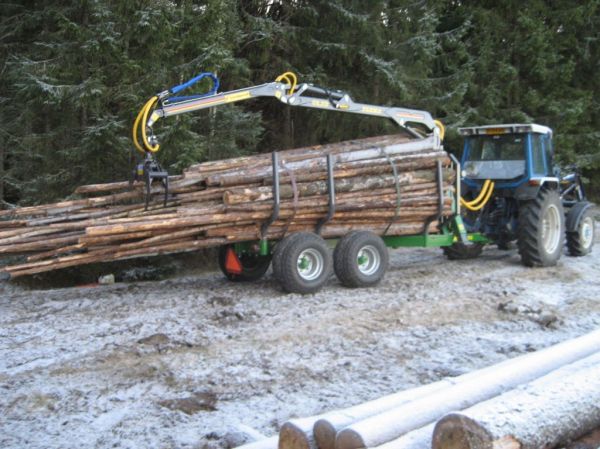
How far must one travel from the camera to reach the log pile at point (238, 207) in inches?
Answer: 313

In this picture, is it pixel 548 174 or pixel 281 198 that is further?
pixel 548 174

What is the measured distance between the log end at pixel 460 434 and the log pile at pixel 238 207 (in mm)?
5428

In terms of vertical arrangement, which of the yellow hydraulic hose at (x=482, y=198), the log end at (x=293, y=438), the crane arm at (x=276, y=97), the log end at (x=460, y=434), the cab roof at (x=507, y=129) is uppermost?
the crane arm at (x=276, y=97)

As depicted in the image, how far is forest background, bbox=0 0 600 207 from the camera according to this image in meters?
10.3

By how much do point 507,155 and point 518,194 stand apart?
2.71ft

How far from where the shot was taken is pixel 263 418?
16.0ft

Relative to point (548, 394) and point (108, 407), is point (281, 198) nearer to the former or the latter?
point (108, 407)

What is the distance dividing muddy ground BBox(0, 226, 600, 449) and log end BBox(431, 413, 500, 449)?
1662mm

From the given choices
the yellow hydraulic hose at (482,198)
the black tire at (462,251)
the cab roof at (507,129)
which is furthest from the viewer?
the black tire at (462,251)

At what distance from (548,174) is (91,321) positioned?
8.11 m

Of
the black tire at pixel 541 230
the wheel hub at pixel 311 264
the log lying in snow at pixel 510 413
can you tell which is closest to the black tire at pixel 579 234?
the black tire at pixel 541 230

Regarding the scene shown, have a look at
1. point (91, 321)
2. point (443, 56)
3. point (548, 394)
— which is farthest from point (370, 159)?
point (443, 56)

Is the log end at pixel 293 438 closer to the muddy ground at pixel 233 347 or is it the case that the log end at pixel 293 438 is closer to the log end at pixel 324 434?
the log end at pixel 324 434

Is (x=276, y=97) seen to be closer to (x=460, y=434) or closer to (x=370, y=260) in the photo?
(x=370, y=260)
